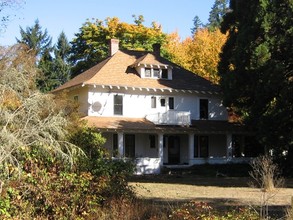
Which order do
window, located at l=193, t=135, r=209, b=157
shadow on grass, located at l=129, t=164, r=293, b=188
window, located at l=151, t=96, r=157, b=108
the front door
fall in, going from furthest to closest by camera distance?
1. window, located at l=193, t=135, r=209, b=157
2. the front door
3. window, located at l=151, t=96, r=157, b=108
4. shadow on grass, located at l=129, t=164, r=293, b=188

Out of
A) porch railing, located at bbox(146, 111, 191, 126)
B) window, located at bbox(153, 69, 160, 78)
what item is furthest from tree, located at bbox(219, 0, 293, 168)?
window, located at bbox(153, 69, 160, 78)

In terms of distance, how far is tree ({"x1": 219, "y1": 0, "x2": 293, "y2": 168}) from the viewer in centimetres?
2345

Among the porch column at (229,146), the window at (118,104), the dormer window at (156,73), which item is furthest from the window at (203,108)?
the window at (118,104)

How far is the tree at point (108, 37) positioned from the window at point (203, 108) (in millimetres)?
13557

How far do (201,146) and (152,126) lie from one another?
650 centimetres

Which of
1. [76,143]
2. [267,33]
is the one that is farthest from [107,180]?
[267,33]

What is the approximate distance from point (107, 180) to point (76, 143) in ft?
5.66

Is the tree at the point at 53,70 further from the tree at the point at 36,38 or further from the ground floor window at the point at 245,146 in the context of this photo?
the ground floor window at the point at 245,146

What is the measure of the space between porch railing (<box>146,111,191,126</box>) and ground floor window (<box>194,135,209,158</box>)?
3.37 meters

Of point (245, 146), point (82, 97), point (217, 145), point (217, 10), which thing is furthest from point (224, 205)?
point (217, 10)

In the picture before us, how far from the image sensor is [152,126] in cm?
3183

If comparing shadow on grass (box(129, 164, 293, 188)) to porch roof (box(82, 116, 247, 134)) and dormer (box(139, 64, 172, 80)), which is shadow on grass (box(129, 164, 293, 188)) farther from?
dormer (box(139, 64, 172, 80))

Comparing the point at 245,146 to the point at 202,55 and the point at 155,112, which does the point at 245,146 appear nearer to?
the point at 155,112

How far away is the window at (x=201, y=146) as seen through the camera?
36.5 m
